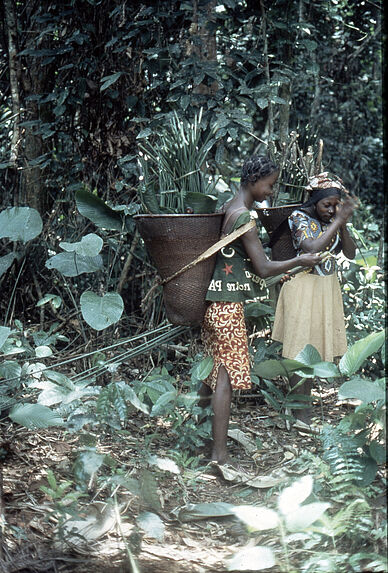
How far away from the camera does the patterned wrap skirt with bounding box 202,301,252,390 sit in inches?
141

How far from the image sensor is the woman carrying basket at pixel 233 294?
350 cm

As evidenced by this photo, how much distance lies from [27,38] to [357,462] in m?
4.05

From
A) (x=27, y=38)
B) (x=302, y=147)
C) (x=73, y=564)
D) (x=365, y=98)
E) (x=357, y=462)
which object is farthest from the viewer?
(x=365, y=98)

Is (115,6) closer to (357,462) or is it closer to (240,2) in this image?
(240,2)

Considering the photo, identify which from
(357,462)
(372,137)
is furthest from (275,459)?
(372,137)

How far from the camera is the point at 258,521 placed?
2143 millimetres

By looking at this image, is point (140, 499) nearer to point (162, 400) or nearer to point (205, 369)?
point (162, 400)

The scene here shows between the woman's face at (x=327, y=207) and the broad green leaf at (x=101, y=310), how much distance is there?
1.16 m

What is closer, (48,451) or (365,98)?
(48,451)

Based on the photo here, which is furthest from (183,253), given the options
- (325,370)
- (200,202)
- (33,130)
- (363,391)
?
(33,130)

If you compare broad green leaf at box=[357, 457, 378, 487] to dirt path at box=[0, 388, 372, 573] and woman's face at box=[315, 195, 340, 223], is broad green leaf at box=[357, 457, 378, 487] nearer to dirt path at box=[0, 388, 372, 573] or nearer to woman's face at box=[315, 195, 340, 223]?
dirt path at box=[0, 388, 372, 573]

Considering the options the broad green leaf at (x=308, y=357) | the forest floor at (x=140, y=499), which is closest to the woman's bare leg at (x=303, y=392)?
the forest floor at (x=140, y=499)

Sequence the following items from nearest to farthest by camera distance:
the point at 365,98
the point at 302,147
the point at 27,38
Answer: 1. the point at 302,147
2. the point at 27,38
3. the point at 365,98

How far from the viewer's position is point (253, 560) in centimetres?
234
